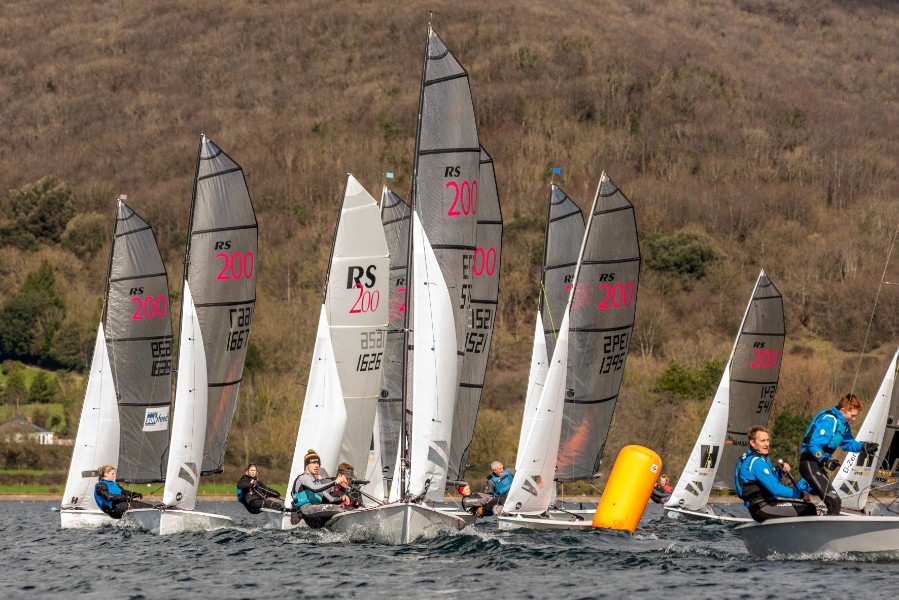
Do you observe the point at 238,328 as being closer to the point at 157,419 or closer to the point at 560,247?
the point at 157,419

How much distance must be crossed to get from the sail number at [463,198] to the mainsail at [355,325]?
3027mm

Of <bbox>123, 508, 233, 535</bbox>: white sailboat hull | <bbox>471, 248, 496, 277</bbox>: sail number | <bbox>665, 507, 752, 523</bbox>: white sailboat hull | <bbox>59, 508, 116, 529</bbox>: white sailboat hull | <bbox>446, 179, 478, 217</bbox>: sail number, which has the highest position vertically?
<bbox>446, 179, 478, 217</bbox>: sail number

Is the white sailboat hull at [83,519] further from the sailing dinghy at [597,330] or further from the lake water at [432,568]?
the sailing dinghy at [597,330]

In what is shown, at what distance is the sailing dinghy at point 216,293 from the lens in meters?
30.7

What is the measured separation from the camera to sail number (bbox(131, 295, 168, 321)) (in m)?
34.6

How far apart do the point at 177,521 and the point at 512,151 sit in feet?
357

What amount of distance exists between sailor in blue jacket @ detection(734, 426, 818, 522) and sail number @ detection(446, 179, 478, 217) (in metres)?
6.95

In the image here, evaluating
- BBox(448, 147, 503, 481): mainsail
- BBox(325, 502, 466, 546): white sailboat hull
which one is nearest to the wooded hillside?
BBox(448, 147, 503, 481): mainsail

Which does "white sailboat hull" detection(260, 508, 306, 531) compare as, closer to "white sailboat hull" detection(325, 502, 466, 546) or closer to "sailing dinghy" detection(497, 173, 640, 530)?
"white sailboat hull" detection(325, 502, 466, 546)

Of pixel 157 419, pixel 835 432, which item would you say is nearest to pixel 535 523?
pixel 835 432

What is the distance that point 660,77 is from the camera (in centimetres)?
14525

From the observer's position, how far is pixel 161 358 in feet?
115

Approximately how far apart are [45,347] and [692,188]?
2208 inches

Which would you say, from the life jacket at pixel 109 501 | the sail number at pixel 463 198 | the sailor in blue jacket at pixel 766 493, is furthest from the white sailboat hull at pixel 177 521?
the sailor in blue jacket at pixel 766 493
